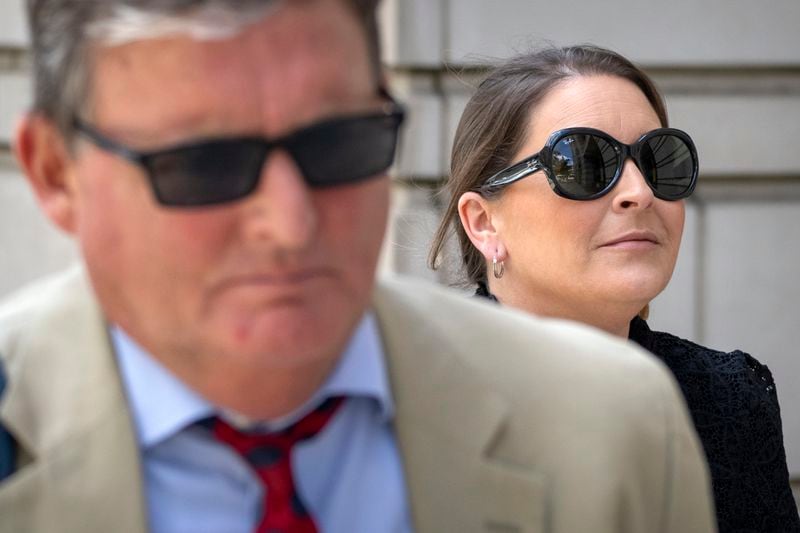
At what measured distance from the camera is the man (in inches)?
62.0

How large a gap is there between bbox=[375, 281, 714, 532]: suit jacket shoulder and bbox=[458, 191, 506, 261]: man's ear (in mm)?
1656

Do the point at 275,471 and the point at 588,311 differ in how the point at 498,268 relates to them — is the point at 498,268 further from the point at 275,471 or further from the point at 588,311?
the point at 275,471

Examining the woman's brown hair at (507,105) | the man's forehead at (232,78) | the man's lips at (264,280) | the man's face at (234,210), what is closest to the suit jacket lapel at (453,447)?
the man's face at (234,210)

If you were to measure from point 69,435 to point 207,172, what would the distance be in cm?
41

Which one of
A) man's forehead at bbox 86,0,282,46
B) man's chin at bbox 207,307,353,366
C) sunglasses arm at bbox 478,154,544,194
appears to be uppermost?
man's forehead at bbox 86,0,282,46

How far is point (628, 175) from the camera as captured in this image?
340cm

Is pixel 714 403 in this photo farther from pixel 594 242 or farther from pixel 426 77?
pixel 426 77

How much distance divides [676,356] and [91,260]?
2.40 meters

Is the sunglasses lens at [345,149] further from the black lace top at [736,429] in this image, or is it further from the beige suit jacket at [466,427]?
the black lace top at [736,429]

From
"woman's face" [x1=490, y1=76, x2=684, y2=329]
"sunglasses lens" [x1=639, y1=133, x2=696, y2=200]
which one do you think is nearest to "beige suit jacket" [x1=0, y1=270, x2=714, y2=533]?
"woman's face" [x1=490, y1=76, x2=684, y2=329]

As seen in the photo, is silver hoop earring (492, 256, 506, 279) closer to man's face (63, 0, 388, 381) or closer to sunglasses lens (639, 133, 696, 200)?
sunglasses lens (639, 133, 696, 200)

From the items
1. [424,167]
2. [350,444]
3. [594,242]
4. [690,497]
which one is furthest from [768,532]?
[424,167]

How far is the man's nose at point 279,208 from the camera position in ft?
5.12

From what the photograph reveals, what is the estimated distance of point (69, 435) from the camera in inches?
66.7
